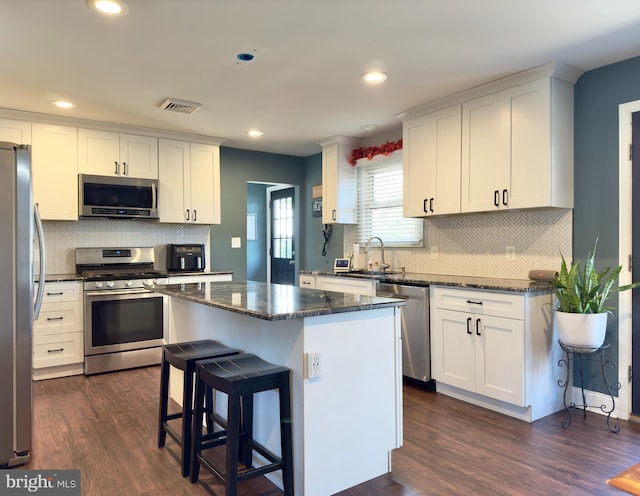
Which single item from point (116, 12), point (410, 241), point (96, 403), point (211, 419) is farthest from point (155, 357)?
point (116, 12)

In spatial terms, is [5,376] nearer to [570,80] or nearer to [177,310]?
[177,310]

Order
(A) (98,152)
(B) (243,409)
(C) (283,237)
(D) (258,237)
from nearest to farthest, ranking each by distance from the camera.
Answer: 1. (B) (243,409)
2. (A) (98,152)
3. (C) (283,237)
4. (D) (258,237)

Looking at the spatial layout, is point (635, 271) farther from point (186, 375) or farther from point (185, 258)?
point (185, 258)

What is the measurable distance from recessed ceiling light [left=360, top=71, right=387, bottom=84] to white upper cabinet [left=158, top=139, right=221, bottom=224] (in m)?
2.39

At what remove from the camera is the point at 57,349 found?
3.99m

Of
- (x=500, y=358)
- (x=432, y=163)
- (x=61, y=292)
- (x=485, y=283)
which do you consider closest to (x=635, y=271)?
(x=485, y=283)

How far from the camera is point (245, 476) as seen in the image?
1.91 m

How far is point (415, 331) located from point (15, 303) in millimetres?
2727

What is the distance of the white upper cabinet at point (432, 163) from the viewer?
3.72m

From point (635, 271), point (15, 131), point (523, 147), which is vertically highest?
point (15, 131)

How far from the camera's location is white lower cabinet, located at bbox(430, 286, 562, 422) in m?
2.95

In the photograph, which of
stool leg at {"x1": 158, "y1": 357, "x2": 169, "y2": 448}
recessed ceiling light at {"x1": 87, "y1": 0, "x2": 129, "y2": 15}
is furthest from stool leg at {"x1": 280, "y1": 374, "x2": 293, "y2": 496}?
recessed ceiling light at {"x1": 87, "y1": 0, "x2": 129, "y2": 15}

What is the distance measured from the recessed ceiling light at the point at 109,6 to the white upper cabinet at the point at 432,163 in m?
2.54

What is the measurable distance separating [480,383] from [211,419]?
186 centimetres
